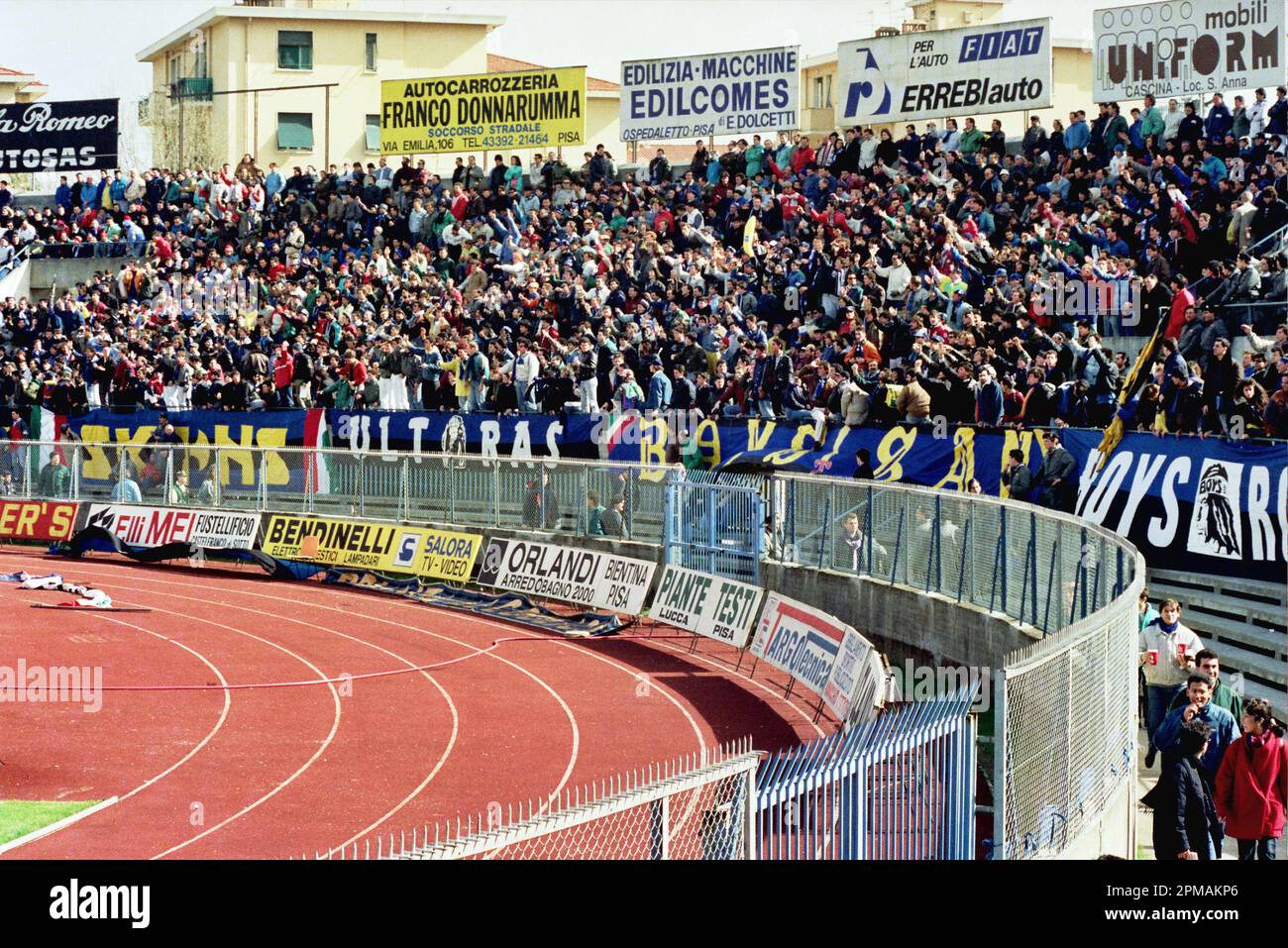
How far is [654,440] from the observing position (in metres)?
27.5

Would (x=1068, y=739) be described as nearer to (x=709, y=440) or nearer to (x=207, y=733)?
(x=207, y=733)

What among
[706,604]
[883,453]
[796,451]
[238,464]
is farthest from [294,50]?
[883,453]

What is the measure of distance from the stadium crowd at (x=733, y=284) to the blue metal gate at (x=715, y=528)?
204cm

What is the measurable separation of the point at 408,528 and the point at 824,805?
21.3 meters

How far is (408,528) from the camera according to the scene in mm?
29469

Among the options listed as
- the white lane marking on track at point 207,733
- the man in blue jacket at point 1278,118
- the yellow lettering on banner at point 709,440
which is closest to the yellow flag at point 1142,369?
the man in blue jacket at point 1278,118

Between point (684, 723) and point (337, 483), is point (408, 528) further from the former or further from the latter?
point (684, 723)

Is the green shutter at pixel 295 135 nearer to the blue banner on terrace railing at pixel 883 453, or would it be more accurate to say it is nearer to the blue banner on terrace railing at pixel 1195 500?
the blue banner on terrace railing at pixel 883 453

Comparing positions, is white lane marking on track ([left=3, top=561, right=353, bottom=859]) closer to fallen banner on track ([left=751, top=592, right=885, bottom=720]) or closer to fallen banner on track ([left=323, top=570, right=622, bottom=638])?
fallen banner on track ([left=323, top=570, right=622, bottom=638])

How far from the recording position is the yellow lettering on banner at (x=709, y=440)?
26531mm

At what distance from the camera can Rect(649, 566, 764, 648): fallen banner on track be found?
880 inches

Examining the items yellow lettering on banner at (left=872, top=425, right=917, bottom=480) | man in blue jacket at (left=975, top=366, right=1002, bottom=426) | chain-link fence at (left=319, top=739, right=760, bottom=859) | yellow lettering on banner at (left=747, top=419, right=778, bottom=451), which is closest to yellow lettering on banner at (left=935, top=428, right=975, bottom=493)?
man in blue jacket at (left=975, top=366, right=1002, bottom=426)

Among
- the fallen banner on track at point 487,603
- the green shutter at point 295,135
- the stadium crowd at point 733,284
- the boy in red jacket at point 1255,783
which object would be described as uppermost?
the green shutter at point 295,135

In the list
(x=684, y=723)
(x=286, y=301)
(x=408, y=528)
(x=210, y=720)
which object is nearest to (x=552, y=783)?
(x=684, y=723)
